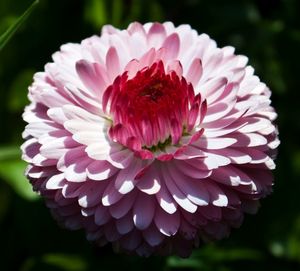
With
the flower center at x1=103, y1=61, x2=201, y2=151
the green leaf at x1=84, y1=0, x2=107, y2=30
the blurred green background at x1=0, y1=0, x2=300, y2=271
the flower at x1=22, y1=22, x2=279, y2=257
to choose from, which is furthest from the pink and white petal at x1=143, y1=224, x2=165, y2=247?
the green leaf at x1=84, y1=0, x2=107, y2=30

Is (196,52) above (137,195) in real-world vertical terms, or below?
above

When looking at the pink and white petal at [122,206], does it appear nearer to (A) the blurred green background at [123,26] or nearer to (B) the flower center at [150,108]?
(B) the flower center at [150,108]

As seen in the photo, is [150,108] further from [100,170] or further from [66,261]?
[66,261]

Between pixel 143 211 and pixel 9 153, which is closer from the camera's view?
pixel 143 211

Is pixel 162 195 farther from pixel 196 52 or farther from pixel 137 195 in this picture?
pixel 196 52

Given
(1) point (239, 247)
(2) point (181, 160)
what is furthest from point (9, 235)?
(2) point (181, 160)

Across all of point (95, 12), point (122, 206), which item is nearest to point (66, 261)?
point (122, 206)
